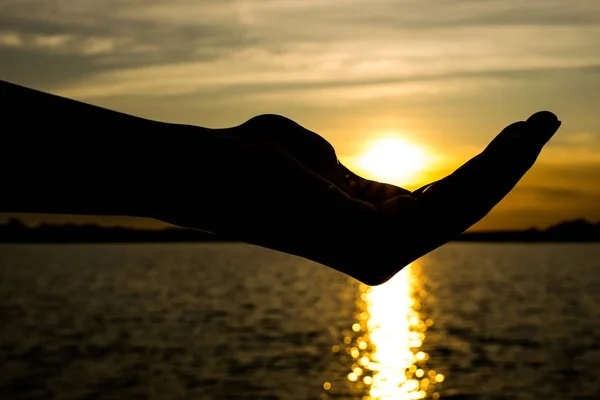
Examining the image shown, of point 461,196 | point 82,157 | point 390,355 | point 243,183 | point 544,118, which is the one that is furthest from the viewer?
point 390,355

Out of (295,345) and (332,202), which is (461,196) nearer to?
(332,202)

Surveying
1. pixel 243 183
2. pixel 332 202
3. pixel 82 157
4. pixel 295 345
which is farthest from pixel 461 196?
pixel 295 345

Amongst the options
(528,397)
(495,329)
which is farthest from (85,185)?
(495,329)

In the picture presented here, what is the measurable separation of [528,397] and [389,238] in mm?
43272

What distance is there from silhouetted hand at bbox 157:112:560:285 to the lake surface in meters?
40.3

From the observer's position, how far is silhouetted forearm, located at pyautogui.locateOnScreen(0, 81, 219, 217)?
8.76ft

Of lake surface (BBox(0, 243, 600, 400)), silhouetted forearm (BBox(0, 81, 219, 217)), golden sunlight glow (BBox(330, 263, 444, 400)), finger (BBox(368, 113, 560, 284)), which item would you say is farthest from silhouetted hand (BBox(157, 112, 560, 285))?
golden sunlight glow (BBox(330, 263, 444, 400))

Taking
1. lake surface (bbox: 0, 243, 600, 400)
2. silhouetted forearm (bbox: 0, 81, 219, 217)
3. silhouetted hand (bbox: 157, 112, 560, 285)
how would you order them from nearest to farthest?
1. silhouetted forearm (bbox: 0, 81, 219, 217)
2. silhouetted hand (bbox: 157, 112, 560, 285)
3. lake surface (bbox: 0, 243, 600, 400)

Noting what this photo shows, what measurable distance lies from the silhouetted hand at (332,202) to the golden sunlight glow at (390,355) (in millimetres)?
42317

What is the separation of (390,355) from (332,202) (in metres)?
58.4

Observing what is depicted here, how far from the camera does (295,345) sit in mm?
60406

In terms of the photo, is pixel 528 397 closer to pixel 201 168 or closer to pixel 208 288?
pixel 201 168

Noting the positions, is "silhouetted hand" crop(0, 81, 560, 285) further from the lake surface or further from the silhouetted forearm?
the lake surface

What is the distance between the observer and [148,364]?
171 feet
